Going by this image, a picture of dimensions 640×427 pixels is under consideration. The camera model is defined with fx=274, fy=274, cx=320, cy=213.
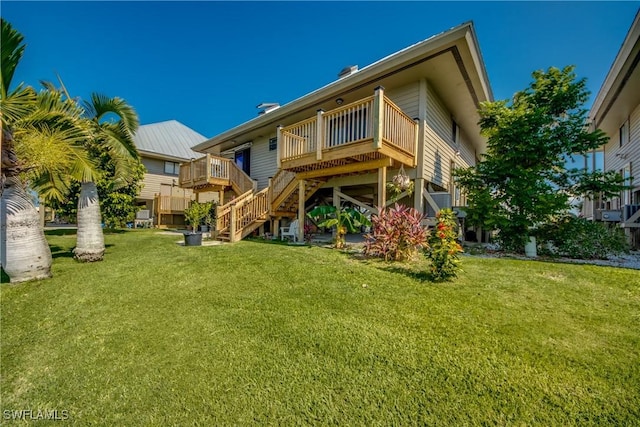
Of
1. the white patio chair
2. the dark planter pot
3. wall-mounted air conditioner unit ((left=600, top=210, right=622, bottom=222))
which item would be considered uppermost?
wall-mounted air conditioner unit ((left=600, top=210, right=622, bottom=222))

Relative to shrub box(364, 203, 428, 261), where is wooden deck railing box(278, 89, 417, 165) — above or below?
above

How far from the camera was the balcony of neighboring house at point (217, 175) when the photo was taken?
1357 cm

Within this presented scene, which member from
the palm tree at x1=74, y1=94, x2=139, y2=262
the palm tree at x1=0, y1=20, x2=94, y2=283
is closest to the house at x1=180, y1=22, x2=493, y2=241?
the palm tree at x1=74, y1=94, x2=139, y2=262

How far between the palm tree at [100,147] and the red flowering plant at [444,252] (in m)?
7.95

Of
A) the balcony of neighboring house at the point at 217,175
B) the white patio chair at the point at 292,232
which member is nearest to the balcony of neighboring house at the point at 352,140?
the white patio chair at the point at 292,232

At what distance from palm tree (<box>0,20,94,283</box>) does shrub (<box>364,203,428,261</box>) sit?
695 centimetres

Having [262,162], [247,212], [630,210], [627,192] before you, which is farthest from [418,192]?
[627,192]

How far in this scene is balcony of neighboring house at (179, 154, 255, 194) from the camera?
1357 centimetres

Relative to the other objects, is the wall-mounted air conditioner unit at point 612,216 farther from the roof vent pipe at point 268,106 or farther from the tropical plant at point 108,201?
the tropical plant at point 108,201

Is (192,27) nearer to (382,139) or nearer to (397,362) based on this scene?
(382,139)

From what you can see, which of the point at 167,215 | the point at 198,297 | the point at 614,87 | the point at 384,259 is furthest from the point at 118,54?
the point at 614,87

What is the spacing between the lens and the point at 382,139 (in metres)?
6.86

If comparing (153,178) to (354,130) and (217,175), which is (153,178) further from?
(354,130)

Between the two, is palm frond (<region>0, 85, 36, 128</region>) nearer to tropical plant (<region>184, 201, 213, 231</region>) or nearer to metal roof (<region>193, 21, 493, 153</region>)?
metal roof (<region>193, 21, 493, 153</region>)
